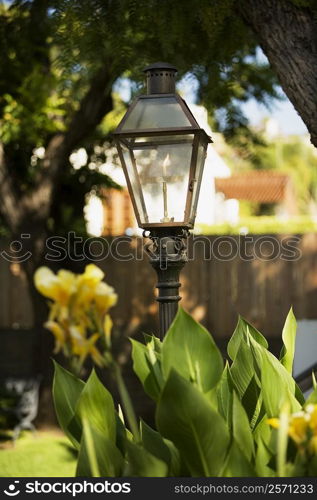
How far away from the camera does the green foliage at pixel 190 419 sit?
218cm

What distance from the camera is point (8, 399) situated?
9562 millimetres

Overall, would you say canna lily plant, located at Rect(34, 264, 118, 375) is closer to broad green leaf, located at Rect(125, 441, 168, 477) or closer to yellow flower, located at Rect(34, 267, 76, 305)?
yellow flower, located at Rect(34, 267, 76, 305)

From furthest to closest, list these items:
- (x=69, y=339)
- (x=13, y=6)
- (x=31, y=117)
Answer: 1. (x=31, y=117)
2. (x=13, y=6)
3. (x=69, y=339)

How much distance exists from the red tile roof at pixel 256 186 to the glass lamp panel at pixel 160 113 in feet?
88.6

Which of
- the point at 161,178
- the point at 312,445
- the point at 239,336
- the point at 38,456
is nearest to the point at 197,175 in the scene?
the point at 161,178

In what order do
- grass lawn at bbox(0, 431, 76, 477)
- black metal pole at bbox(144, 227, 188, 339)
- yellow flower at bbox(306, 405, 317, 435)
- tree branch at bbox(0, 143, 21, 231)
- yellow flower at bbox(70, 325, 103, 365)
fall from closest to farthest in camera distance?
yellow flower at bbox(70, 325, 103, 365), yellow flower at bbox(306, 405, 317, 435), black metal pole at bbox(144, 227, 188, 339), grass lawn at bbox(0, 431, 76, 477), tree branch at bbox(0, 143, 21, 231)

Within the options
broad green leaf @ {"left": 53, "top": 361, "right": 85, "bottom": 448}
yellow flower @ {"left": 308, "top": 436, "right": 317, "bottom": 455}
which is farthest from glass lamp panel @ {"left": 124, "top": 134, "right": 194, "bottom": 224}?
yellow flower @ {"left": 308, "top": 436, "right": 317, "bottom": 455}

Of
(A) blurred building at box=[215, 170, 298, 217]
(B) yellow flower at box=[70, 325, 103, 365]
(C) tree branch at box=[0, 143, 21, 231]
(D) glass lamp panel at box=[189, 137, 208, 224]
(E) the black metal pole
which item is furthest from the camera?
(A) blurred building at box=[215, 170, 298, 217]

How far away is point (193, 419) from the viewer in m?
2.20

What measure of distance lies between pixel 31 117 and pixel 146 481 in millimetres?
6693

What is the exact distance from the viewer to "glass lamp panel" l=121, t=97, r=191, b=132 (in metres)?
3.62

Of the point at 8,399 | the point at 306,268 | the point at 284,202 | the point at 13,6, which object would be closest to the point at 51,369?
the point at 8,399

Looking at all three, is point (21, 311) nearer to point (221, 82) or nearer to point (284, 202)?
point (221, 82)

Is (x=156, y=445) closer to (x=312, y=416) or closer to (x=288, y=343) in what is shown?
(x=312, y=416)
